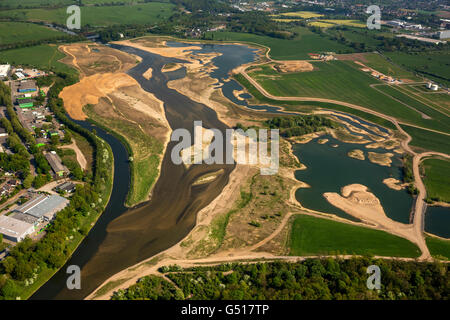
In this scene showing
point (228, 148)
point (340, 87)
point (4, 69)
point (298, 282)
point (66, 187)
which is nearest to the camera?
point (298, 282)

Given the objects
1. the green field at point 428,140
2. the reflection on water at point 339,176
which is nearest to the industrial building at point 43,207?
the reflection on water at point 339,176

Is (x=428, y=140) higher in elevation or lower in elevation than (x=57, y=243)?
higher

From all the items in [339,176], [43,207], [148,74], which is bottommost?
[43,207]

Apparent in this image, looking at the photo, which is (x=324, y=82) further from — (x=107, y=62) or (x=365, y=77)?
(x=107, y=62)

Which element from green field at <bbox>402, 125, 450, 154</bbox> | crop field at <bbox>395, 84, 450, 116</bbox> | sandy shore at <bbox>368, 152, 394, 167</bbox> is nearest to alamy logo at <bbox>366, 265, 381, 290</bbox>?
sandy shore at <bbox>368, 152, 394, 167</bbox>

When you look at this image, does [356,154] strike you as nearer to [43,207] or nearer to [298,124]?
[298,124]

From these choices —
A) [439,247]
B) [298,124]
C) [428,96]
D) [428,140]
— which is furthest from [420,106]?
[439,247]
